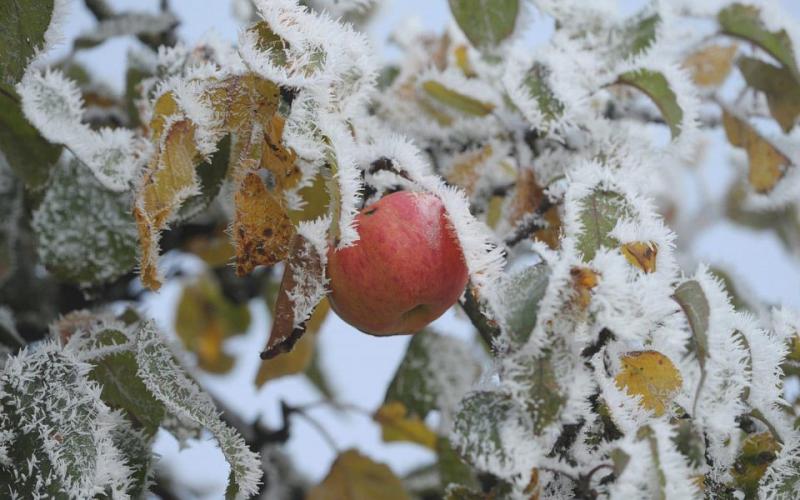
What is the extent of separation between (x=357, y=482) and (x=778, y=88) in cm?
71

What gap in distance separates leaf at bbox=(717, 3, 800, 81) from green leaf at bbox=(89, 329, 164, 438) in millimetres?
805

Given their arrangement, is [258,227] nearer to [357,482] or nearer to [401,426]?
[357,482]

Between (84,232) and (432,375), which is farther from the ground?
(84,232)

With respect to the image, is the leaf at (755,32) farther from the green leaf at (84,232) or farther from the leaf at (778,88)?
the green leaf at (84,232)

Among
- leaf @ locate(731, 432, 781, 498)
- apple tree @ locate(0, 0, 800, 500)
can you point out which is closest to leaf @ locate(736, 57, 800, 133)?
apple tree @ locate(0, 0, 800, 500)

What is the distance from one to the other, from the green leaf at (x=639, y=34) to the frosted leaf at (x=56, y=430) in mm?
686

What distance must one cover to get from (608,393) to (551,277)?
0.38 ft

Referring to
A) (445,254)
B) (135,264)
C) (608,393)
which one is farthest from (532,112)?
(135,264)

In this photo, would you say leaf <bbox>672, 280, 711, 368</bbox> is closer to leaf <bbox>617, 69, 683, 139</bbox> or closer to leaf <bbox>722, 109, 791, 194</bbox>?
leaf <bbox>617, 69, 683, 139</bbox>

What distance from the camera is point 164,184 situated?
78cm

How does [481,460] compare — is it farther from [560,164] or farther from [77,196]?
[77,196]

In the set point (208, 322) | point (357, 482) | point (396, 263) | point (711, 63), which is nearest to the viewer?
point (396, 263)

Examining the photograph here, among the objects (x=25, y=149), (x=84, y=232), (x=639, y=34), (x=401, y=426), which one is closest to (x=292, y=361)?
(x=401, y=426)

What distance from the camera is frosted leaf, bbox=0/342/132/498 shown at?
2.36 ft
